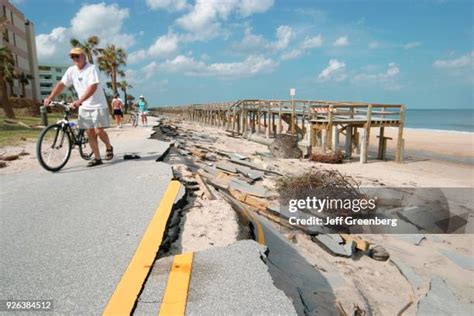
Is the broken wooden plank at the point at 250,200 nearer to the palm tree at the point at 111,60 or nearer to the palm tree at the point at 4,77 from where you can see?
the palm tree at the point at 4,77

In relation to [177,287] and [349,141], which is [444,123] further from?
[177,287]

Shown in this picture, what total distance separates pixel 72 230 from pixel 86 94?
3.00 metres

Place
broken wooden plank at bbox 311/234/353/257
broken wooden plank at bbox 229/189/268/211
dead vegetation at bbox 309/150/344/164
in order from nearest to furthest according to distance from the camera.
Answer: broken wooden plank at bbox 311/234/353/257
broken wooden plank at bbox 229/189/268/211
dead vegetation at bbox 309/150/344/164

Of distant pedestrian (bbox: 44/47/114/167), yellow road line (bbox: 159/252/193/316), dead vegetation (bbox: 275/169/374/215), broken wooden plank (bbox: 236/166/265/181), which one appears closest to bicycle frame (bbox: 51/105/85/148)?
distant pedestrian (bbox: 44/47/114/167)

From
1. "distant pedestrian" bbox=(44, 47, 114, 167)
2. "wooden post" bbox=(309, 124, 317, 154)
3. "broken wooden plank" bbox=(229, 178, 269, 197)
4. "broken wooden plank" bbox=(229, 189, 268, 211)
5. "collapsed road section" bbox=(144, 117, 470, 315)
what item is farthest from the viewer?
"wooden post" bbox=(309, 124, 317, 154)

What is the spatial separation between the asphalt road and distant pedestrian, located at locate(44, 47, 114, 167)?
83 centimetres

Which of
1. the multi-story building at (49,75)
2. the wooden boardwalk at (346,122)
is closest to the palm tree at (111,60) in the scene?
the wooden boardwalk at (346,122)

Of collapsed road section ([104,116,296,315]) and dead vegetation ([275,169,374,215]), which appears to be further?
dead vegetation ([275,169,374,215])

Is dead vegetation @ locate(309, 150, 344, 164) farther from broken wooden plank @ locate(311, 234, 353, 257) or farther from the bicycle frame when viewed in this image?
the bicycle frame

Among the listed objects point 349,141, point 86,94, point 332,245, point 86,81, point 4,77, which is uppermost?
point 4,77

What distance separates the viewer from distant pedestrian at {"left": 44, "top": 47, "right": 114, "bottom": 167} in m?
5.54

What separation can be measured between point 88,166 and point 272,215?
3.49 metres

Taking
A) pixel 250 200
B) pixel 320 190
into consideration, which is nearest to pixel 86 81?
pixel 250 200

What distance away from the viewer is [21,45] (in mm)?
47281
